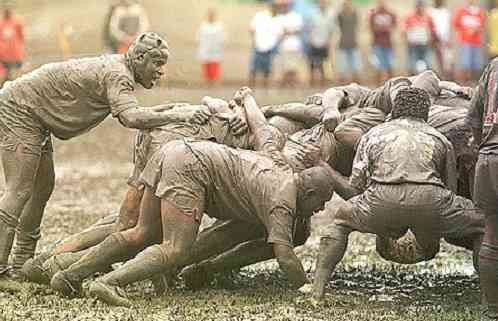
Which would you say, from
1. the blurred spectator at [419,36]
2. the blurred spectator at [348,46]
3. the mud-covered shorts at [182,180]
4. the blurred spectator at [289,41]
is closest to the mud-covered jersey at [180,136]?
the mud-covered shorts at [182,180]

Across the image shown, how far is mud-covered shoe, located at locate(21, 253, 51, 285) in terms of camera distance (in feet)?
37.7

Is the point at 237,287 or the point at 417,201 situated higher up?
the point at 417,201

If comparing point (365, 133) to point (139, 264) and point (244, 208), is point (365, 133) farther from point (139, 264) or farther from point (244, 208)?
point (139, 264)

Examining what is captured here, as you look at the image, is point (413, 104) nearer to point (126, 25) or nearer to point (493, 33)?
point (493, 33)

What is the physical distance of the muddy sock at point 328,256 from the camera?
1078 centimetres

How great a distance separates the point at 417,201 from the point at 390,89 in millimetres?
1618

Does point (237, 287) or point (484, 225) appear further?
point (237, 287)

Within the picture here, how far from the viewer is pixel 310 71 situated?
30.4 m

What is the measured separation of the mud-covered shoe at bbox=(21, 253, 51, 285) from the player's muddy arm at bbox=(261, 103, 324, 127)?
90.6 inches

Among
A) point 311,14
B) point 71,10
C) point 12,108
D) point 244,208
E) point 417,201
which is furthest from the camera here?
point 71,10

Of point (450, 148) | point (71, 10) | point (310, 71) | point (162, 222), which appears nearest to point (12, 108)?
point (162, 222)

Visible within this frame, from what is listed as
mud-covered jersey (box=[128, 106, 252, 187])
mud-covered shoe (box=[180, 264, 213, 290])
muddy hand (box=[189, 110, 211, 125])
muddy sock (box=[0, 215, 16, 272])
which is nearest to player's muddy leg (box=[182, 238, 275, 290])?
mud-covered shoe (box=[180, 264, 213, 290])

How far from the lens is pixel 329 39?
98.8 ft

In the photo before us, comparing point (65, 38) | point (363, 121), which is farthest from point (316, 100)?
point (65, 38)
